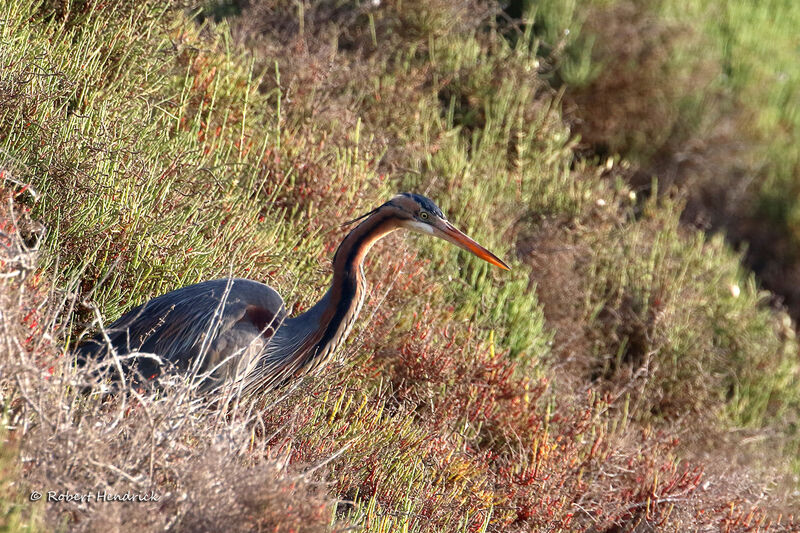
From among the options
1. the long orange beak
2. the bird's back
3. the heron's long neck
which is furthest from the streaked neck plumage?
the long orange beak

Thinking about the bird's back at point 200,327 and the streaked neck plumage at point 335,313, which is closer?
the bird's back at point 200,327

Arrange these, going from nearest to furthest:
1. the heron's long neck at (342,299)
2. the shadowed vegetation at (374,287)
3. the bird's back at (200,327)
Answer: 1. the shadowed vegetation at (374,287)
2. the bird's back at (200,327)
3. the heron's long neck at (342,299)

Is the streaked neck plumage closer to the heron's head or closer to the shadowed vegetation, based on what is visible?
the heron's head

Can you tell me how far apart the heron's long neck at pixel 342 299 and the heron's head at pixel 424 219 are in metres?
0.05

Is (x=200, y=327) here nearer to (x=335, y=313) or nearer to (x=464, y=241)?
(x=335, y=313)

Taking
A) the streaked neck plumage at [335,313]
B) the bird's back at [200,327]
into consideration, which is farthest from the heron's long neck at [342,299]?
the bird's back at [200,327]

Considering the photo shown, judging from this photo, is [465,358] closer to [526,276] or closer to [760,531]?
[526,276]

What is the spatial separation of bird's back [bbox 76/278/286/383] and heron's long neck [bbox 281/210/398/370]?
15 centimetres

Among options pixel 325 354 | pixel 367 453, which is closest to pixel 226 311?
pixel 325 354

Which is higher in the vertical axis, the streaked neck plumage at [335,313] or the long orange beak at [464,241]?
the long orange beak at [464,241]

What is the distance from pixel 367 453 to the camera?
13.3 feet

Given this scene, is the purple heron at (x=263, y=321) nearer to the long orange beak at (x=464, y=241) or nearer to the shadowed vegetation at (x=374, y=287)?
the long orange beak at (x=464, y=241)

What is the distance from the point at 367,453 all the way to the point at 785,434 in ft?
13.0

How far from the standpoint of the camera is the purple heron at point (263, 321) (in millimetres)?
3963
